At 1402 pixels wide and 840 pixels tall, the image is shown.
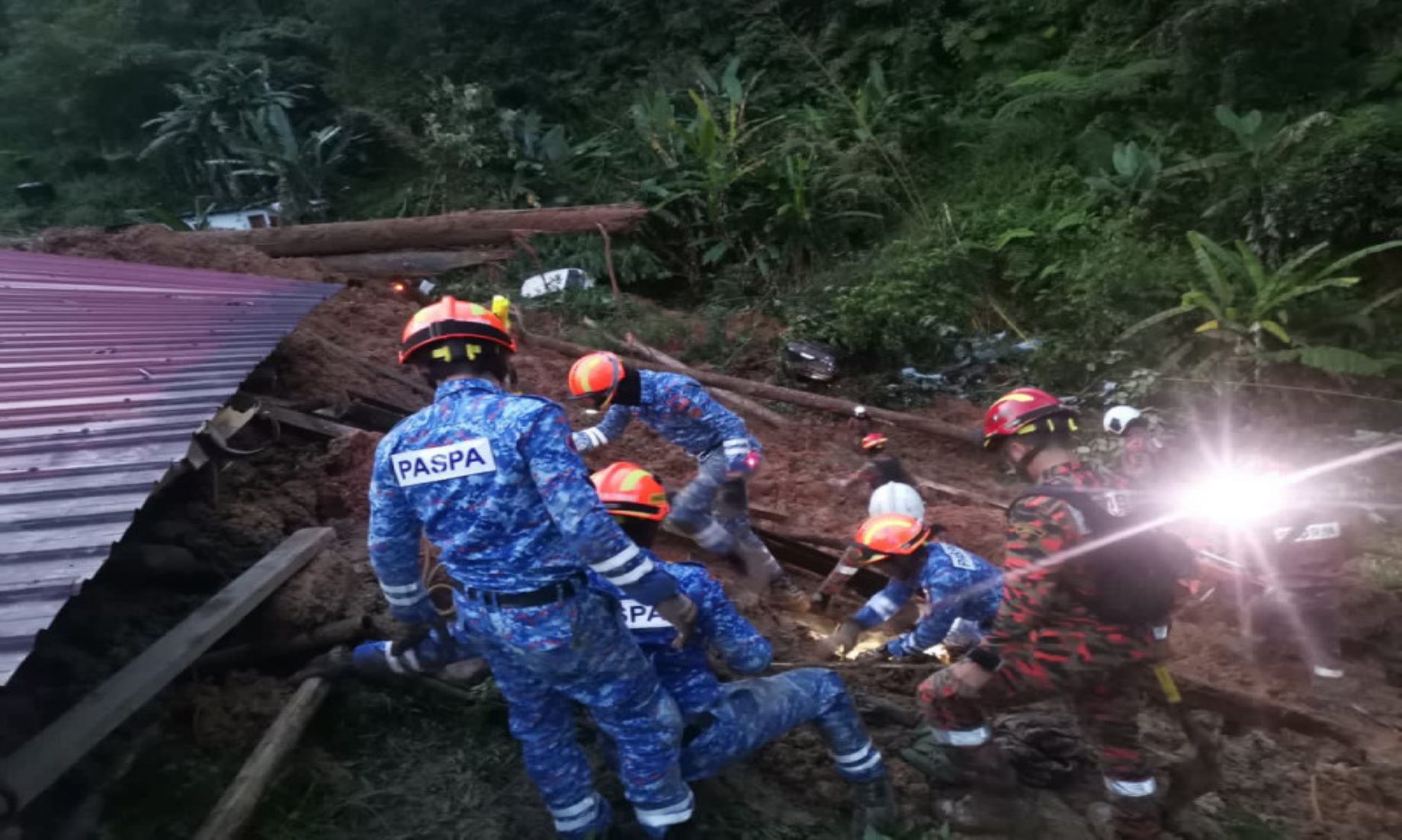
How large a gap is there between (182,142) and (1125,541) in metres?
18.1

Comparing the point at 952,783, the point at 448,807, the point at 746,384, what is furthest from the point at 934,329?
the point at 448,807

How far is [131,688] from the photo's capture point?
327 cm

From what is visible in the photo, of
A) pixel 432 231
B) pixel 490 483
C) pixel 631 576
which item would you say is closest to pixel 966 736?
pixel 631 576

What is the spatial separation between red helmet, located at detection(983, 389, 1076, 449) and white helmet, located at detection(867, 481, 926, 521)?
1815 millimetres

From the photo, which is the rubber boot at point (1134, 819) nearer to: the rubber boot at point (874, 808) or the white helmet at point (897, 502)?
the rubber boot at point (874, 808)

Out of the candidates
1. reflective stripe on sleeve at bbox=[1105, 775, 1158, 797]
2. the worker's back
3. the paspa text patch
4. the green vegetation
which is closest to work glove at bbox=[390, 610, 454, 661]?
the worker's back

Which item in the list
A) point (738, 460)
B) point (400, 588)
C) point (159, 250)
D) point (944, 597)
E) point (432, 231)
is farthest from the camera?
point (432, 231)

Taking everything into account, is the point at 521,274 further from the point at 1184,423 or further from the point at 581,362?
the point at 1184,423

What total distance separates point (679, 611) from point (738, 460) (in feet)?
8.90

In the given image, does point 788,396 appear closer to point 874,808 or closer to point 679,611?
point 874,808

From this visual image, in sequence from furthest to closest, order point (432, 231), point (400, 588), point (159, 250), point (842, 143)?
point (842, 143) < point (432, 231) < point (159, 250) < point (400, 588)

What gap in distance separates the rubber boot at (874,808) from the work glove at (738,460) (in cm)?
236

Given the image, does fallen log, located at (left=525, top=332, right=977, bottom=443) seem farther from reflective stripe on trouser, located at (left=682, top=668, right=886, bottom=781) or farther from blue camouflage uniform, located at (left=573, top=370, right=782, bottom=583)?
reflective stripe on trouser, located at (left=682, top=668, right=886, bottom=781)

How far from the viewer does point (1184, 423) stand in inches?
317
